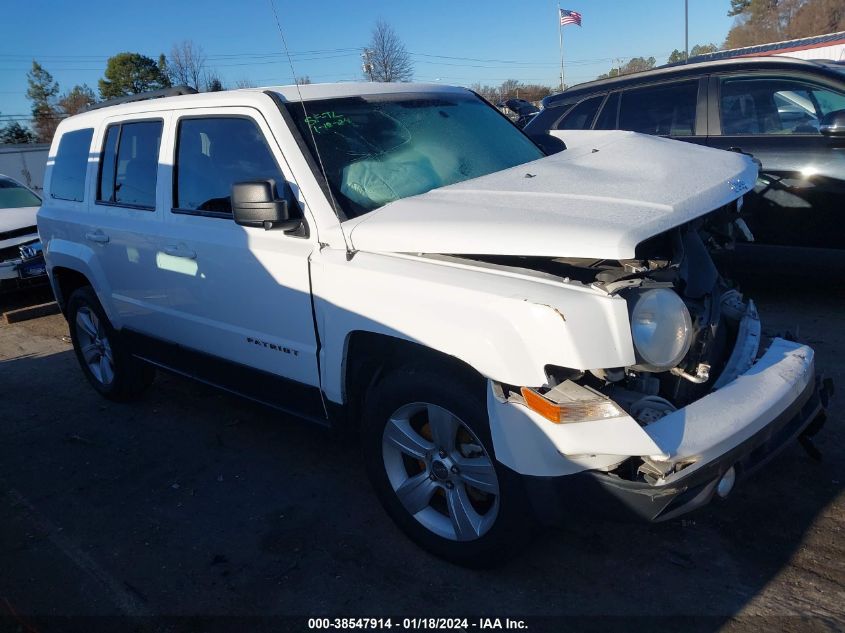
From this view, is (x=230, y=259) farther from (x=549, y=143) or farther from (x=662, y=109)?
(x=662, y=109)

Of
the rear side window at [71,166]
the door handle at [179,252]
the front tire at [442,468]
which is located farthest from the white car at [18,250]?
the front tire at [442,468]

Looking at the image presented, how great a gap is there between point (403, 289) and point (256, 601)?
142 cm

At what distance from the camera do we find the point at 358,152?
3438 millimetres

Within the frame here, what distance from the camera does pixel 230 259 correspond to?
3.51m

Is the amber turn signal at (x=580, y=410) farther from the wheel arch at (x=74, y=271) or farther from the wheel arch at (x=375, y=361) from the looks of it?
the wheel arch at (x=74, y=271)

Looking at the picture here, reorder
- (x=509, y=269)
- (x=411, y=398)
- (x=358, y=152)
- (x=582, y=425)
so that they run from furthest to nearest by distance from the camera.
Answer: (x=358, y=152), (x=411, y=398), (x=509, y=269), (x=582, y=425)

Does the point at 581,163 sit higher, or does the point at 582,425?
the point at 581,163

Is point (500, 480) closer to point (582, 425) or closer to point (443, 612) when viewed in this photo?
point (582, 425)

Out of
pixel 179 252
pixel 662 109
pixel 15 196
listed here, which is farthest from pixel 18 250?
pixel 662 109

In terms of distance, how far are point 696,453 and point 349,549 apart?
1.61 meters

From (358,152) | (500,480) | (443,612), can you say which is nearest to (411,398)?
(500,480)

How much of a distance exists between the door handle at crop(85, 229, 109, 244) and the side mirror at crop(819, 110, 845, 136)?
4939 millimetres

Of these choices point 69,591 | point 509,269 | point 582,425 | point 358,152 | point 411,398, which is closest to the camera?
point 582,425

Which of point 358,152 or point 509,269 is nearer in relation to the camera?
point 509,269
